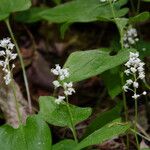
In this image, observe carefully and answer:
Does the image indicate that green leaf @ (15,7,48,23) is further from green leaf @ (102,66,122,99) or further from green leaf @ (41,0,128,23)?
green leaf @ (102,66,122,99)

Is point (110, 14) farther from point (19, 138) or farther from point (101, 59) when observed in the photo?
point (19, 138)

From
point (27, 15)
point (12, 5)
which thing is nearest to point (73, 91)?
point (12, 5)

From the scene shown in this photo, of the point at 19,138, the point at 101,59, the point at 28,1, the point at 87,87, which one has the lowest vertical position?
the point at 87,87

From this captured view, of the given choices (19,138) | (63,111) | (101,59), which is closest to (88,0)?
(101,59)

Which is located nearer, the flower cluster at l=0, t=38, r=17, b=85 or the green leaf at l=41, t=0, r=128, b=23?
the flower cluster at l=0, t=38, r=17, b=85

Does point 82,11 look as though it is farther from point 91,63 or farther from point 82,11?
point 91,63

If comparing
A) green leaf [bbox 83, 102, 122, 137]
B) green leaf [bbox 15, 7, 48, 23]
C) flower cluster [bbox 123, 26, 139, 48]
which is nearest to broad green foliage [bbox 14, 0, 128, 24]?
flower cluster [bbox 123, 26, 139, 48]

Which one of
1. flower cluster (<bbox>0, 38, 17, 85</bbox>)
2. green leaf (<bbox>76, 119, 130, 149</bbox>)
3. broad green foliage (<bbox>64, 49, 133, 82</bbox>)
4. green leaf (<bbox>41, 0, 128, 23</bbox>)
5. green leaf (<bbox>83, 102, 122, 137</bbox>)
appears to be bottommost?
green leaf (<bbox>83, 102, 122, 137</bbox>)
